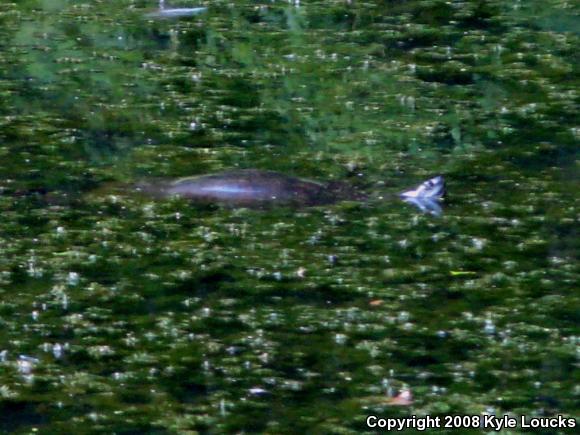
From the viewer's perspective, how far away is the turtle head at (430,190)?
4.14m

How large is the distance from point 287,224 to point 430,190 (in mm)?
522

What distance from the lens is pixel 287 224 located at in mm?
4016

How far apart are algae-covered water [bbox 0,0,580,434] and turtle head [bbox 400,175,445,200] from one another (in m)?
0.06

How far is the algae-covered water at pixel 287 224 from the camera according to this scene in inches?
122

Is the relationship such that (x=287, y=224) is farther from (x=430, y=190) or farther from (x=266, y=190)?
(x=430, y=190)

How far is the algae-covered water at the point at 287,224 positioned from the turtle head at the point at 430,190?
62 mm

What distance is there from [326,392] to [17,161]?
6.39 ft

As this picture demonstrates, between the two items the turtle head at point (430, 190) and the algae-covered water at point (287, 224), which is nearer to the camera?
the algae-covered water at point (287, 224)

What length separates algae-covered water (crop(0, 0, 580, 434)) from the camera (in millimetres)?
3092

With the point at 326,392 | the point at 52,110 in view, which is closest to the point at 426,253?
the point at 326,392

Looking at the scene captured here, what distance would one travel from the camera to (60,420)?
117 inches

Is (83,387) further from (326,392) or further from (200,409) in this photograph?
(326,392)

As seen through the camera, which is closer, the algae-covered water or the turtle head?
the algae-covered water

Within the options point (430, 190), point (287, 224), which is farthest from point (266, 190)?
point (430, 190)
